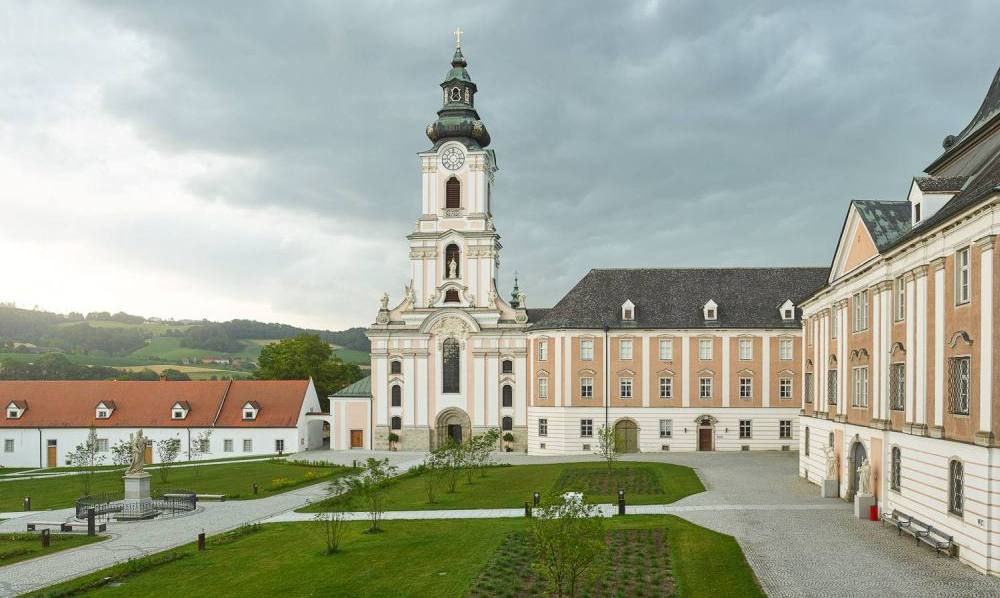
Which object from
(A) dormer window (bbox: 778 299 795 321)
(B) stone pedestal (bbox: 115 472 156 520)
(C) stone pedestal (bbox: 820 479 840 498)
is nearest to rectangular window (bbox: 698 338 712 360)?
(A) dormer window (bbox: 778 299 795 321)

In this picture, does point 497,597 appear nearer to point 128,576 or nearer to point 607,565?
point 607,565

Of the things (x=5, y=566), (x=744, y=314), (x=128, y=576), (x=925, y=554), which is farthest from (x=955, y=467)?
(x=744, y=314)

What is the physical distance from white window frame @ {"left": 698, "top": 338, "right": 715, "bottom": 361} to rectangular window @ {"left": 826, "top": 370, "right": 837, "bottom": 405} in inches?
730

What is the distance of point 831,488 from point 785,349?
22766 millimetres

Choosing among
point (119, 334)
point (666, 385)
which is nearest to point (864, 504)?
point (666, 385)

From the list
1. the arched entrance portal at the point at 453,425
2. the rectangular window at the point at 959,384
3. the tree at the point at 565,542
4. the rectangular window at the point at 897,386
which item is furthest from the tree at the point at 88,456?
the rectangular window at the point at 959,384

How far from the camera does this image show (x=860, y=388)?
31750mm

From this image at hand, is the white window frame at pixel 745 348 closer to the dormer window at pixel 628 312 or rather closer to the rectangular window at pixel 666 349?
the rectangular window at pixel 666 349

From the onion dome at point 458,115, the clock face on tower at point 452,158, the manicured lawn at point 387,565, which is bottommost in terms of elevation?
the manicured lawn at point 387,565

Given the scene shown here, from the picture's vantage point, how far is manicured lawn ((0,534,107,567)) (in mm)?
25625

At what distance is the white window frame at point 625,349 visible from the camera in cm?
5569

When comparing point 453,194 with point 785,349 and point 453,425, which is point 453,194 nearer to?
point 453,425

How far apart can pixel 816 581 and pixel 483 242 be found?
43734 millimetres

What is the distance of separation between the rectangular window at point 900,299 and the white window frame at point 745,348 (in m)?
27.9
